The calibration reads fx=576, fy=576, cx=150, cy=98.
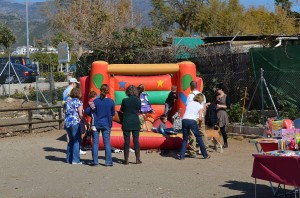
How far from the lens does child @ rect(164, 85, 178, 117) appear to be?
583 inches

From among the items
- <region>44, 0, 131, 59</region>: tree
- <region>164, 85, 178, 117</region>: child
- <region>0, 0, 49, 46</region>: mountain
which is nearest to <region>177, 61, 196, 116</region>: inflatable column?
<region>164, 85, 178, 117</region>: child

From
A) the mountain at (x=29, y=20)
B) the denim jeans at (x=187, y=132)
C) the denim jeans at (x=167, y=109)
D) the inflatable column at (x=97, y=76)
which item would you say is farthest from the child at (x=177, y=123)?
the mountain at (x=29, y=20)

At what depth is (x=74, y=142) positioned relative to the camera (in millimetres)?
12070

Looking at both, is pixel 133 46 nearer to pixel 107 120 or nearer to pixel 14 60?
pixel 107 120

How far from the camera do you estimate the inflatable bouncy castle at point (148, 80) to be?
14836mm

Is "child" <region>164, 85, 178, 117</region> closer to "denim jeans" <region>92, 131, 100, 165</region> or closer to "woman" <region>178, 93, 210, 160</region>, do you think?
"woman" <region>178, 93, 210, 160</region>

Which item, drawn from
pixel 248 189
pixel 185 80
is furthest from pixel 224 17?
pixel 248 189

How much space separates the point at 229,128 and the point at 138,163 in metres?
4.86

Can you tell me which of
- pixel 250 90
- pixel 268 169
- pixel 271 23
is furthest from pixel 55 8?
pixel 268 169

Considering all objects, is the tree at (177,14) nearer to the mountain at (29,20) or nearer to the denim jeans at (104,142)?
the mountain at (29,20)

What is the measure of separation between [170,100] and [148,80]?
100 centimetres

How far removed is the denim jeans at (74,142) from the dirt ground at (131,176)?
0.24 metres

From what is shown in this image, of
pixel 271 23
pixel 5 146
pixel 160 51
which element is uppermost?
pixel 271 23

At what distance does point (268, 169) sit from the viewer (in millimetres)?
7883
